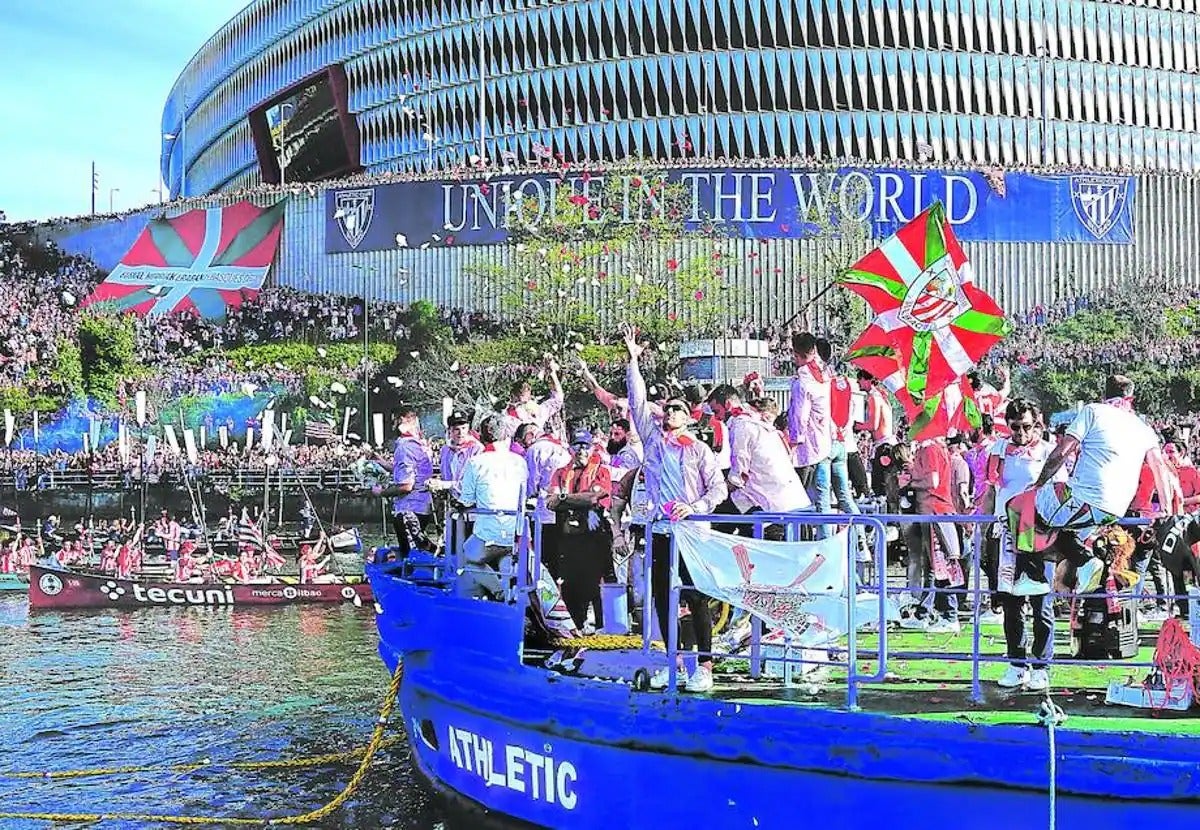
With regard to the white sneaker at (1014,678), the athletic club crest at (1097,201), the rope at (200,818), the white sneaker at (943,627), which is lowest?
the rope at (200,818)

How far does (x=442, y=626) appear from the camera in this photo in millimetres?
11164

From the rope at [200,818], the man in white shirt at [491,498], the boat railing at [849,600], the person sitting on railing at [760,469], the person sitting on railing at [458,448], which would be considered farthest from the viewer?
the person sitting on railing at [458,448]

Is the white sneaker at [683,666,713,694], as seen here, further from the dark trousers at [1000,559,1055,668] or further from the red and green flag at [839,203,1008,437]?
the red and green flag at [839,203,1008,437]

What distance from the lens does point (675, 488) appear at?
383 inches

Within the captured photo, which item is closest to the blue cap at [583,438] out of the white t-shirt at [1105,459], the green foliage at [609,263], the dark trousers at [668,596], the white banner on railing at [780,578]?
the dark trousers at [668,596]

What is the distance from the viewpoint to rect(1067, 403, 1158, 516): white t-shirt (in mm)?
8609

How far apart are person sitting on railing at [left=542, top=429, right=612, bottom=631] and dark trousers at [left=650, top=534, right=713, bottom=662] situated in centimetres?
231

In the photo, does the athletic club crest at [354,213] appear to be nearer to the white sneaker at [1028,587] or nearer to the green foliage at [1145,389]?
the green foliage at [1145,389]

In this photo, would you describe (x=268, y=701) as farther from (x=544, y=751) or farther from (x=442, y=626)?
(x=544, y=751)

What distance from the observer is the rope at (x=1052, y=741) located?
7.28 meters

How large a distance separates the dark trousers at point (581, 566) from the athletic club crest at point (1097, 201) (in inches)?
1996

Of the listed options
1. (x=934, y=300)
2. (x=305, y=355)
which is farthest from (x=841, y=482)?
(x=305, y=355)

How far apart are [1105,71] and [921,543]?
67216 mm

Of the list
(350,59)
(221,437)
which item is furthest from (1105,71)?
(221,437)
